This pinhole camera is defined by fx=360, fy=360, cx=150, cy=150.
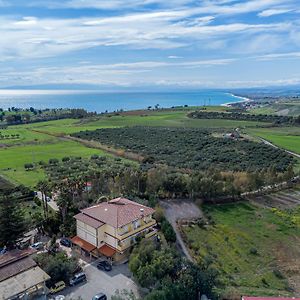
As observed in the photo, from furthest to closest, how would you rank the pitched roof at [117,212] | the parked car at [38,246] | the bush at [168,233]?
1. the bush at [168,233]
2. the parked car at [38,246]
3. the pitched roof at [117,212]

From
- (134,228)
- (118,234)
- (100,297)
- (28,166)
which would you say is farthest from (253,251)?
(28,166)

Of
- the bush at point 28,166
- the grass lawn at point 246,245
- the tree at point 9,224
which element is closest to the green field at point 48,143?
the bush at point 28,166

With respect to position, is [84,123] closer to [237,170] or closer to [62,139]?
[62,139]

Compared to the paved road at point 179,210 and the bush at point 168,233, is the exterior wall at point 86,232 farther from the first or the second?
the paved road at point 179,210

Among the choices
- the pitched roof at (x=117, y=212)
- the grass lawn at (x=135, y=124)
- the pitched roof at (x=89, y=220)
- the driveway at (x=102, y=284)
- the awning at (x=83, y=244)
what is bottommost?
the driveway at (x=102, y=284)

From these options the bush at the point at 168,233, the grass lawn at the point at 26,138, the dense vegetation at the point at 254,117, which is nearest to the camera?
the bush at the point at 168,233

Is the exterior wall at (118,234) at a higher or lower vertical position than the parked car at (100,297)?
higher
